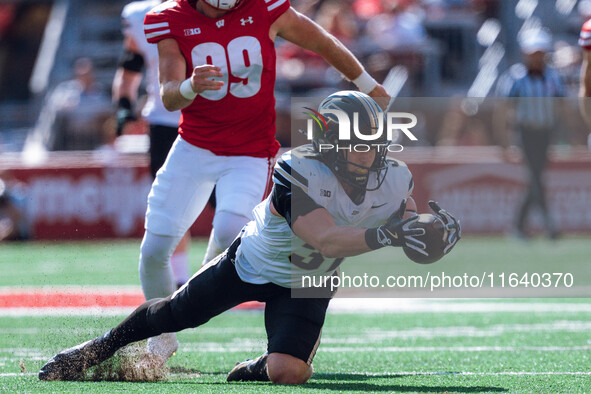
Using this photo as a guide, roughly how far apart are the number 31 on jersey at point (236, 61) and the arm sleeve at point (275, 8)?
Answer: 0.45 ft

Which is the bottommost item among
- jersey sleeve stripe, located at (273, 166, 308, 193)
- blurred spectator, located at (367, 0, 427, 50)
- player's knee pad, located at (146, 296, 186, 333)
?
player's knee pad, located at (146, 296, 186, 333)

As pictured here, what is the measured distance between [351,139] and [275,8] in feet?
3.72

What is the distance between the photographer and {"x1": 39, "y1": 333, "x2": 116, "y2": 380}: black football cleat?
4.18 meters

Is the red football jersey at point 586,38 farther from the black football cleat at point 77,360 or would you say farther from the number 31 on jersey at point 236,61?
the black football cleat at point 77,360

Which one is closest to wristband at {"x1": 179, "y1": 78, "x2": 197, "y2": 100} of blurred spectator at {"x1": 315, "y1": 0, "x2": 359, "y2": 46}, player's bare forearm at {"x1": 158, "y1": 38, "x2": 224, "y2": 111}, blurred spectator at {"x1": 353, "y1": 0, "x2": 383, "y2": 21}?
player's bare forearm at {"x1": 158, "y1": 38, "x2": 224, "y2": 111}

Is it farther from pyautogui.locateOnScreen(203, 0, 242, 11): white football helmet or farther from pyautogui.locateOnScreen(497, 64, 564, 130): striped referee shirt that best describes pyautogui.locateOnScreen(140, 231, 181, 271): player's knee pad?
pyautogui.locateOnScreen(497, 64, 564, 130): striped referee shirt

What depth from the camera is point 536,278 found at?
30.3ft

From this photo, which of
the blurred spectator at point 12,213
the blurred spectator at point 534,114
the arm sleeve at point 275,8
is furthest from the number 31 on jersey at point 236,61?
the blurred spectator at point 12,213

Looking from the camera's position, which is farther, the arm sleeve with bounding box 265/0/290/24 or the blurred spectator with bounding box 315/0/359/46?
the blurred spectator with bounding box 315/0/359/46

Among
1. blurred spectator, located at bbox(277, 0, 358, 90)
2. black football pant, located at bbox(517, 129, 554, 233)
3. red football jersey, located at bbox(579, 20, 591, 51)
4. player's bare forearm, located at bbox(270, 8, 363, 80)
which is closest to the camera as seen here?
player's bare forearm, located at bbox(270, 8, 363, 80)

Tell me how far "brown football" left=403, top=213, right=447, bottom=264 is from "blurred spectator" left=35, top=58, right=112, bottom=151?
10.6 metres

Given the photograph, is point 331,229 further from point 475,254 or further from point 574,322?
point 475,254

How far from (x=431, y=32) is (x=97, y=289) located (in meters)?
7.75

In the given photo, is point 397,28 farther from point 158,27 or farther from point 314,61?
point 158,27
